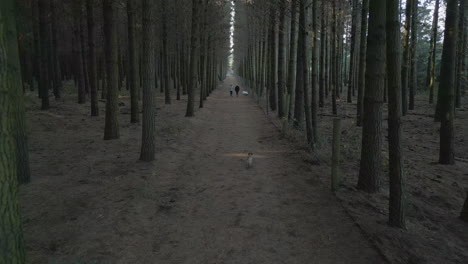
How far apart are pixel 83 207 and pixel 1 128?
3.62 metres

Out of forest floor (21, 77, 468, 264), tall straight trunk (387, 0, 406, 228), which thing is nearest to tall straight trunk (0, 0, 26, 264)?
forest floor (21, 77, 468, 264)

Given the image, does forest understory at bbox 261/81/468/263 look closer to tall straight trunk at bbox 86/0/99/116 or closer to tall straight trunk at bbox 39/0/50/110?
tall straight trunk at bbox 86/0/99/116

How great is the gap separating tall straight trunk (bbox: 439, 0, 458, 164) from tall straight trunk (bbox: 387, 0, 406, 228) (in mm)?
5308

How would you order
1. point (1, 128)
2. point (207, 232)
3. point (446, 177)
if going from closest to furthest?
point (1, 128) < point (207, 232) < point (446, 177)

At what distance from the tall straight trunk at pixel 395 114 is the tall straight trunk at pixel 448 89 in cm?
531

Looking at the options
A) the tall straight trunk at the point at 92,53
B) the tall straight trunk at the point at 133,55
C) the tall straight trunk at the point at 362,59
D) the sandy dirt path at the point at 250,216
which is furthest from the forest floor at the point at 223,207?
the tall straight trunk at the point at 92,53

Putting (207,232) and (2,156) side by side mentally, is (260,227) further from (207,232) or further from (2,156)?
(2,156)

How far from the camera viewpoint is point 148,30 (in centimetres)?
871

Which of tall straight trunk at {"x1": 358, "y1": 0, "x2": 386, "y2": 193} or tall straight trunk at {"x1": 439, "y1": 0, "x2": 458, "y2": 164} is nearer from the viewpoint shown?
tall straight trunk at {"x1": 358, "y1": 0, "x2": 386, "y2": 193}

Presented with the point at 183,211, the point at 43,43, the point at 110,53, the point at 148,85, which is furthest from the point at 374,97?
the point at 43,43

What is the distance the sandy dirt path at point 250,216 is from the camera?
4.71m

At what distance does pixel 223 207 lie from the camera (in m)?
6.36

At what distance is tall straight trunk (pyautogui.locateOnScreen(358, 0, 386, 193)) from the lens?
632 cm

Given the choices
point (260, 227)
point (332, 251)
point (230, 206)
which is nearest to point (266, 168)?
point (230, 206)
